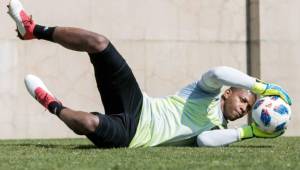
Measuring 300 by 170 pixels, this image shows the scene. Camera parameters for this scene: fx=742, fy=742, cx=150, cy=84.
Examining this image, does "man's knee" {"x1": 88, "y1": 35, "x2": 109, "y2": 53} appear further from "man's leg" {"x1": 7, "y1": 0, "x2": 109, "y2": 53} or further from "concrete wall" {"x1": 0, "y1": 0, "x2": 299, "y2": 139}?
"concrete wall" {"x1": 0, "y1": 0, "x2": 299, "y2": 139}

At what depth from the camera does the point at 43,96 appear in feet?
14.6

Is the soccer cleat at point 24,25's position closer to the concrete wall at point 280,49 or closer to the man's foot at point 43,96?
the man's foot at point 43,96

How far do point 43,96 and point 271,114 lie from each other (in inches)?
53.6

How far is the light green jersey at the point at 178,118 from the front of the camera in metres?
4.52

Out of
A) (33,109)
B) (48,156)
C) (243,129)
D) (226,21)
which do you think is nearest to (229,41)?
(226,21)

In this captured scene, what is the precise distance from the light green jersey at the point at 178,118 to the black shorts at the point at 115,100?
0.09 m

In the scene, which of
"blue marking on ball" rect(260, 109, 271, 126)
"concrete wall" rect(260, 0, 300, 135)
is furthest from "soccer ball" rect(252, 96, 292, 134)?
"concrete wall" rect(260, 0, 300, 135)

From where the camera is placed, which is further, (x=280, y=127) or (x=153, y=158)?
(x=280, y=127)

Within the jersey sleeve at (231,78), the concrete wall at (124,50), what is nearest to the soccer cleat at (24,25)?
the jersey sleeve at (231,78)

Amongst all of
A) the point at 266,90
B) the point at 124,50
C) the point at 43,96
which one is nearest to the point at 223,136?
the point at 266,90

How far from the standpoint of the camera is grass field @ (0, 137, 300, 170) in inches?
134

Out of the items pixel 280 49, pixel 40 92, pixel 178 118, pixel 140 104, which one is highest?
pixel 40 92

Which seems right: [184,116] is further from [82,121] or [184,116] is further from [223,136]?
[82,121]

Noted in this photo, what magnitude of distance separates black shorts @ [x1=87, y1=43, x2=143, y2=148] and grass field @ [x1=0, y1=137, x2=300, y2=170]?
4.8 inches
